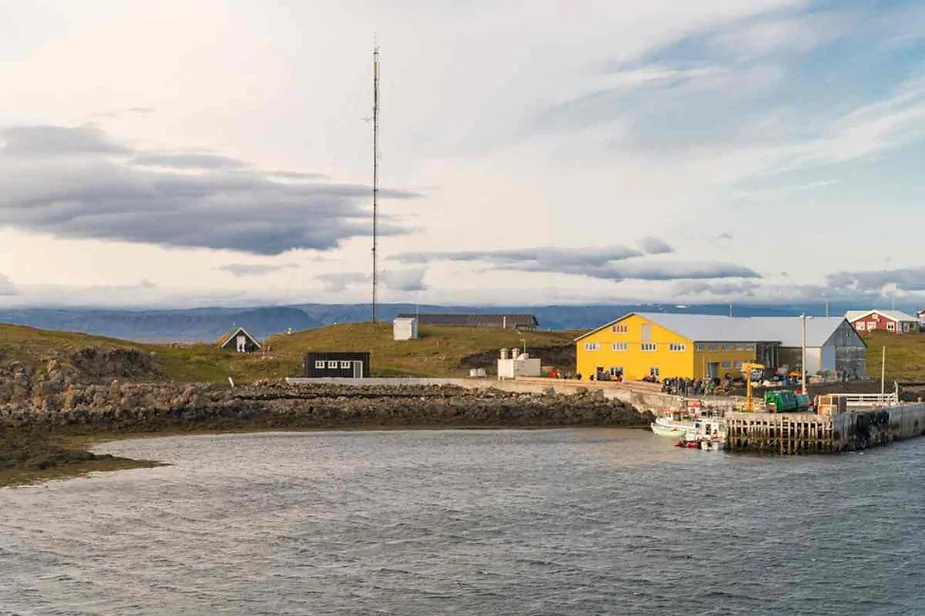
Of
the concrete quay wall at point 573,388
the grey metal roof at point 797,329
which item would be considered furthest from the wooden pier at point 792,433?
the grey metal roof at point 797,329

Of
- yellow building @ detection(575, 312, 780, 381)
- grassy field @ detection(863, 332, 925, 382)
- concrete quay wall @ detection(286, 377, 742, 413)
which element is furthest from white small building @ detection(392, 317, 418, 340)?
grassy field @ detection(863, 332, 925, 382)

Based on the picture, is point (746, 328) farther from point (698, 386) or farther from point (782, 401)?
point (782, 401)

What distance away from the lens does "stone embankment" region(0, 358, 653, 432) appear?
79750 millimetres

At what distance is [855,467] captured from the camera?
5994 centimetres

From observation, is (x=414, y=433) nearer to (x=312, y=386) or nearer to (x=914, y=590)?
(x=312, y=386)

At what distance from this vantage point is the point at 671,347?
95.4m

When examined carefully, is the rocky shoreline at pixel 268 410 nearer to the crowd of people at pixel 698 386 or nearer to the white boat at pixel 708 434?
the crowd of people at pixel 698 386

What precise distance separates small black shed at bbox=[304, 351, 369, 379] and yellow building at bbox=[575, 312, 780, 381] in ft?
76.1

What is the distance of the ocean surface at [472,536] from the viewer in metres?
33.7

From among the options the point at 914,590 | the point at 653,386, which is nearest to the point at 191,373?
the point at 653,386

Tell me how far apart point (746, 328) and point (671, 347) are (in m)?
13.2

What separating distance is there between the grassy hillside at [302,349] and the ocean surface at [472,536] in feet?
156

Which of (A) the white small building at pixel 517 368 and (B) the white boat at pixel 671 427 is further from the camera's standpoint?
(A) the white small building at pixel 517 368

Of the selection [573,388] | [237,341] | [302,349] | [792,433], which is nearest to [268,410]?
[573,388]
